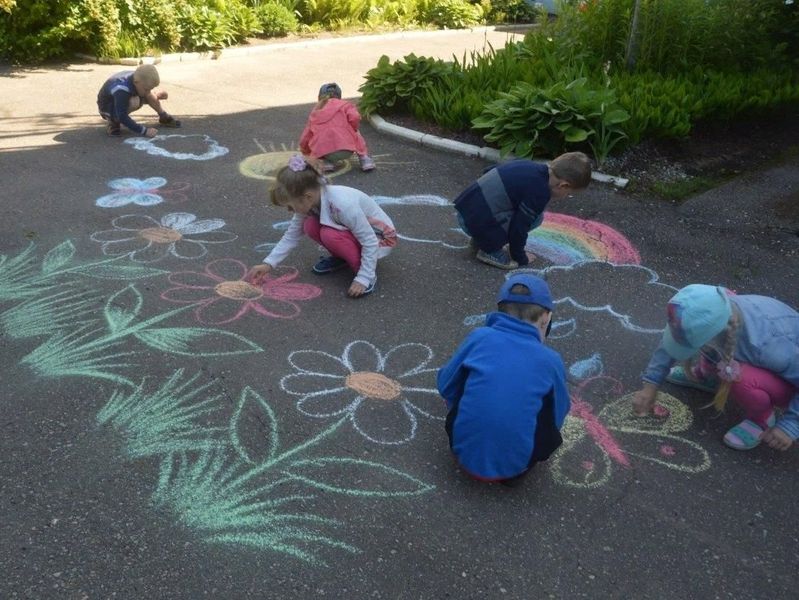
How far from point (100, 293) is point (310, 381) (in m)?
1.52

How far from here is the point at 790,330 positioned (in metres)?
2.83

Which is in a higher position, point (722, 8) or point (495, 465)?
point (722, 8)

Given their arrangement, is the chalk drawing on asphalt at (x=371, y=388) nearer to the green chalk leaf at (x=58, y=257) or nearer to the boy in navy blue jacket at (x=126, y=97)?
the green chalk leaf at (x=58, y=257)

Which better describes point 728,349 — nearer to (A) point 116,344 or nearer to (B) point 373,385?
(B) point 373,385

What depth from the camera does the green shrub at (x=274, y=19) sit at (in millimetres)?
12312

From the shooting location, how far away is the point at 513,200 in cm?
421

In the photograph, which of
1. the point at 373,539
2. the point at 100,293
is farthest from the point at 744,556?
the point at 100,293

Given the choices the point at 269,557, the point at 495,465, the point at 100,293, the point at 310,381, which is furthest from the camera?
the point at 100,293

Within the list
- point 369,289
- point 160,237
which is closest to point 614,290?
point 369,289

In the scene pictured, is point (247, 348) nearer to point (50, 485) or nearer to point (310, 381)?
point (310, 381)

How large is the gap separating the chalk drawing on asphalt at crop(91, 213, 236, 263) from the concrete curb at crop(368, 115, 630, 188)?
8.51 ft

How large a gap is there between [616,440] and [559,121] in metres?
3.69

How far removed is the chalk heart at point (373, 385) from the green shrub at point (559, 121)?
3.30 m

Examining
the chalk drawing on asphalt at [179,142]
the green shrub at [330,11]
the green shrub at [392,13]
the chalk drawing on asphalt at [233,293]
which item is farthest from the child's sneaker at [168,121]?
the green shrub at [392,13]
